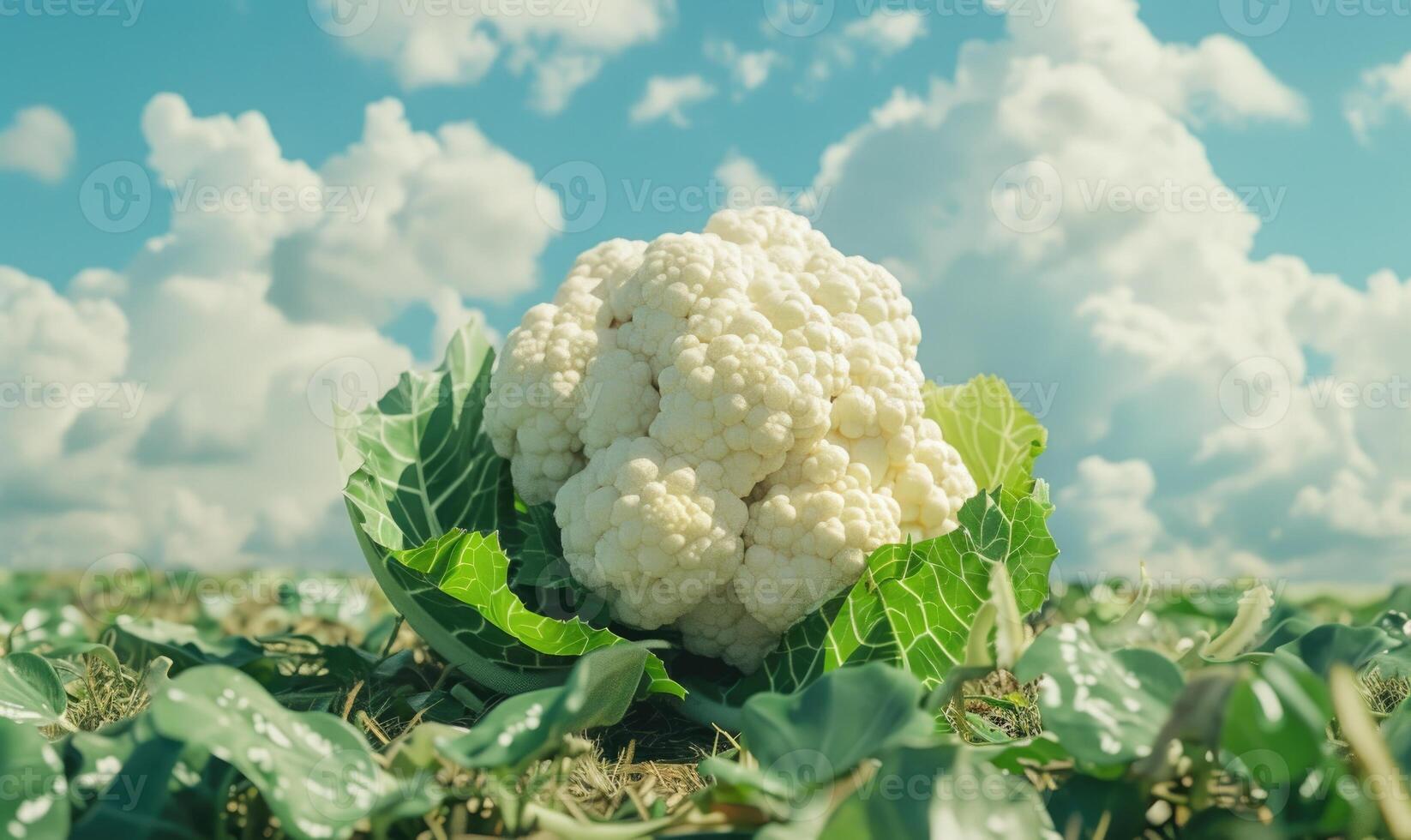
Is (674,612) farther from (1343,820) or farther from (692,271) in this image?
(1343,820)

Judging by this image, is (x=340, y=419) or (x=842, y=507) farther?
(x=340, y=419)

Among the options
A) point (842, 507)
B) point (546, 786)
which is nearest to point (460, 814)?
point (546, 786)

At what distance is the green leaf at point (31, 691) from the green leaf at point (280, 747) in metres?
0.85

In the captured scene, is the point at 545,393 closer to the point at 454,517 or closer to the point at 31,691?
the point at 454,517

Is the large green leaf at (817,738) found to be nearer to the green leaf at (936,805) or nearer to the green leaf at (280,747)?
the green leaf at (936,805)

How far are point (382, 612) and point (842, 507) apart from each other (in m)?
2.62

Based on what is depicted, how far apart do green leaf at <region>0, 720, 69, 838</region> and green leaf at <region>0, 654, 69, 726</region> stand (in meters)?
0.71

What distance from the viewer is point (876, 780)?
3.89ft

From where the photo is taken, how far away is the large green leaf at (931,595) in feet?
6.70

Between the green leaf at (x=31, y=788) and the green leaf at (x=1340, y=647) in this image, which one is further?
the green leaf at (x=1340, y=647)

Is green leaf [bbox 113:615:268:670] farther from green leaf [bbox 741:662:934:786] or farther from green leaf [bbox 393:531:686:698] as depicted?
green leaf [bbox 741:662:934:786]

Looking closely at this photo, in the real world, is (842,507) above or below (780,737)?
above

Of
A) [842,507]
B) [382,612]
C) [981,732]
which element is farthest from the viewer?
[382,612]

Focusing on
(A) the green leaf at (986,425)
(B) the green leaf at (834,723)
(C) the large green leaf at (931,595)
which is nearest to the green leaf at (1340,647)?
(C) the large green leaf at (931,595)
